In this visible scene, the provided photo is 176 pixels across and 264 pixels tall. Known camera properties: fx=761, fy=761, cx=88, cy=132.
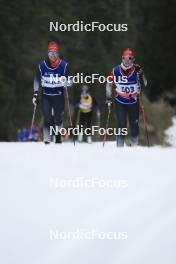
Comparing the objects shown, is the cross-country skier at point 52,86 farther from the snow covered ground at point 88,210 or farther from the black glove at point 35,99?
the snow covered ground at point 88,210

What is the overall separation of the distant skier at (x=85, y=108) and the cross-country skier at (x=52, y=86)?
461cm

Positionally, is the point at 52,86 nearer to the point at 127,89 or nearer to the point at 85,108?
the point at 127,89

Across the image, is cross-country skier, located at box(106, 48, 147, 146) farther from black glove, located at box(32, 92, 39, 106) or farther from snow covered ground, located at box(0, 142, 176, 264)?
black glove, located at box(32, 92, 39, 106)

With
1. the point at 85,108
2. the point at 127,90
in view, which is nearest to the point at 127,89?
the point at 127,90

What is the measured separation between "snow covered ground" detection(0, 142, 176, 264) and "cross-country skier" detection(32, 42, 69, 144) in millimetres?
1689

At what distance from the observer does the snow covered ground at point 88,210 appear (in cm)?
407

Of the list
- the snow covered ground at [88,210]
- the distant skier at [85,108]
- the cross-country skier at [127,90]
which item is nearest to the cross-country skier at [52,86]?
the cross-country skier at [127,90]

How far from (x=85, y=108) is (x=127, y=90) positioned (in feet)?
20.8

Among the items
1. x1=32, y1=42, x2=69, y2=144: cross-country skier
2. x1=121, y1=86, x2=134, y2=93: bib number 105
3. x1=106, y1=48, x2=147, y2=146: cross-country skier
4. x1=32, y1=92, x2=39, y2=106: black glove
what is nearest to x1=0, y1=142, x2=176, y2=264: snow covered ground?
x1=106, y1=48, x2=147, y2=146: cross-country skier

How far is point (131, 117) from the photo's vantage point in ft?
25.8

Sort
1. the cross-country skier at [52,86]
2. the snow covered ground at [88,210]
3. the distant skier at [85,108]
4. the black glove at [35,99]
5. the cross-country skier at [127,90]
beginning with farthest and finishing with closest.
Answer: the distant skier at [85,108], the black glove at [35,99], the cross-country skier at [52,86], the cross-country skier at [127,90], the snow covered ground at [88,210]

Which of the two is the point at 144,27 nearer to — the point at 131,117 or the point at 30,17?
the point at 30,17

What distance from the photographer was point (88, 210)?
15.6ft

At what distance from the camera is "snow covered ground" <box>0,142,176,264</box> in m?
4.07
